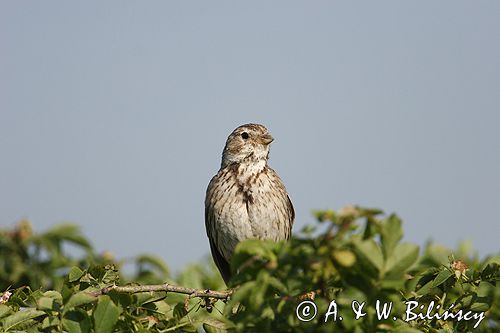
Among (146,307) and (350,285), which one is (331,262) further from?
(146,307)

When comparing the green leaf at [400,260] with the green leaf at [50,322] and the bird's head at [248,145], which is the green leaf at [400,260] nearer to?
the green leaf at [50,322]

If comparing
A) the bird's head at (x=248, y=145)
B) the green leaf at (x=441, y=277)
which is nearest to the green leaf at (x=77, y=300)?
the green leaf at (x=441, y=277)

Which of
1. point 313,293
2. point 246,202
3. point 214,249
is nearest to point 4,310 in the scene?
point 313,293

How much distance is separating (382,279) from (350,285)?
0.11 m

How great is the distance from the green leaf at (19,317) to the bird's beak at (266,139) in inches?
167

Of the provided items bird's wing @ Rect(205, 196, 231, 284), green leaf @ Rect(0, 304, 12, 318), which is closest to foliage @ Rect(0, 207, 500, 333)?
green leaf @ Rect(0, 304, 12, 318)

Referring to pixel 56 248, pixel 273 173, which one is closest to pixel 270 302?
pixel 56 248

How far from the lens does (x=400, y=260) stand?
2.62 meters

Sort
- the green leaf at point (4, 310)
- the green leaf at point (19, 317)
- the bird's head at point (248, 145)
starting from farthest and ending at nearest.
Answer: the bird's head at point (248, 145), the green leaf at point (4, 310), the green leaf at point (19, 317)

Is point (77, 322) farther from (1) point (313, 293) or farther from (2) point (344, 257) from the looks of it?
(2) point (344, 257)

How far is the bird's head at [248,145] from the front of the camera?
308 inches

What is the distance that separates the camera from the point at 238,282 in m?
2.76

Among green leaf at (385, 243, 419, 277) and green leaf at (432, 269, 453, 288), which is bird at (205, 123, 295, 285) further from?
green leaf at (385, 243, 419, 277)

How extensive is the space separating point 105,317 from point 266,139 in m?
4.54
